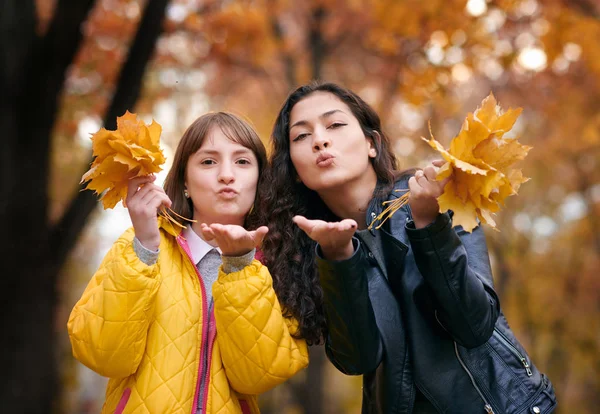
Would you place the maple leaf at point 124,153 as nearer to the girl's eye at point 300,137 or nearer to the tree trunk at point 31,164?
the girl's eye at point 300,137

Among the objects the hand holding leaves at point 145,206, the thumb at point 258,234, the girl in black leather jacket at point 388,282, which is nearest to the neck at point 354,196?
the girl in black leather jacket at point 388,282

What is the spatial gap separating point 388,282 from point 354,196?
0.47 metres

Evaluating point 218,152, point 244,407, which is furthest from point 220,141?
point 244,407

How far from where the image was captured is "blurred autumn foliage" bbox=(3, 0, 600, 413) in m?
6.75

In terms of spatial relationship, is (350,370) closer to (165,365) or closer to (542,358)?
(165,365)

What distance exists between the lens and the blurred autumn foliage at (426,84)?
6.75m

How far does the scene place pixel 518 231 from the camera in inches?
631

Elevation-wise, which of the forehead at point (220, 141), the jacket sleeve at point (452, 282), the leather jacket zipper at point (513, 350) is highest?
the forehead at point (220, 141)

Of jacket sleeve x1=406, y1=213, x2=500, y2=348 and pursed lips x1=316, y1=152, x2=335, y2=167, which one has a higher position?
pursed lips x1=316, y1=152, x2=335, y2=167

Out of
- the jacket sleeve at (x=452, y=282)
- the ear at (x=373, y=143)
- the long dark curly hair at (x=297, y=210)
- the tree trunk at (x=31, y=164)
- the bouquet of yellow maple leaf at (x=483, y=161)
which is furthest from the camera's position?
the tree trunk at (x=31, y=164)

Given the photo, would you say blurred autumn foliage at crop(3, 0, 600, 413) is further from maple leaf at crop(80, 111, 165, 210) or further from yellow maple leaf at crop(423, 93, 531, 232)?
yellow maple leaf at crop(423, 93, 531, 232)

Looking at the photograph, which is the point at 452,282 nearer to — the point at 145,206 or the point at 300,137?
the point at 300,137

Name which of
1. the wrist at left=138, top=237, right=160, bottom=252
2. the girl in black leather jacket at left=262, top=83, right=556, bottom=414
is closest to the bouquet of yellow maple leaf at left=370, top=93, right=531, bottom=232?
the girl in black leather jacket at left=262, top=83, right=556, bottom=414

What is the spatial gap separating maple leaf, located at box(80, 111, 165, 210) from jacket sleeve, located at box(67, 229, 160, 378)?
29 cm
